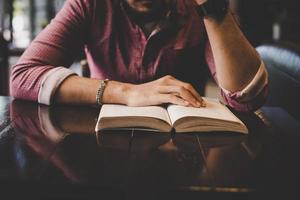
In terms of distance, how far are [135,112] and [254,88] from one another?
0.37m

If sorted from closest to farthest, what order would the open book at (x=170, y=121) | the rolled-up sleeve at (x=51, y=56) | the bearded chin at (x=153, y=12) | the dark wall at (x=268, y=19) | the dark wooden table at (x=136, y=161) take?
1. the dark wooden table at (x=136, y=161)
2. the open book at (x=170, y=121)
3. the rolled-up sleeve at (x=51, y=56)
4. the bearded chin at (x=153, y=12)
5. the dark wall at (x=268, y=19)

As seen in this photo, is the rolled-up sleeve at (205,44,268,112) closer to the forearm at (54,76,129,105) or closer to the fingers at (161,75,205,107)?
the fingers at (161,75,205,107)

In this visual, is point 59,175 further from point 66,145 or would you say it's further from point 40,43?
point 40,43

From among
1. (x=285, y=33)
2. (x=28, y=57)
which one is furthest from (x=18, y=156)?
(x=285, y=33)

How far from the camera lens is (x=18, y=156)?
66 centimetres

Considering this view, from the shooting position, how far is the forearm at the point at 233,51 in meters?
1.04

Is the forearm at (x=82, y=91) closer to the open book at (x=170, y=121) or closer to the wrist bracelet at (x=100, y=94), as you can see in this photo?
the wrist bracelet at (x=100, y=94)

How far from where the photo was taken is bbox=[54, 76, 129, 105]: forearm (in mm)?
986

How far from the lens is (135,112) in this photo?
0.85 meters

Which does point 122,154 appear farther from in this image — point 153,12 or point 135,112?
point 153,12

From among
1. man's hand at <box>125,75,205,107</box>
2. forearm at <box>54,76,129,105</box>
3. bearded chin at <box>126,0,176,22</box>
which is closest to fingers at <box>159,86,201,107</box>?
man's hand at <box>125,75,205,107</box>

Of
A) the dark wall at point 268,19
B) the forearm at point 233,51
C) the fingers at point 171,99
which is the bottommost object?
the dark wall at point 268,19

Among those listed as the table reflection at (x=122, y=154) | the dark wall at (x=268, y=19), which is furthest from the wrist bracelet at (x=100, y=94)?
the dark wall at (x=268, y=19)

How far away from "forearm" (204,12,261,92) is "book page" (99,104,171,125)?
242 mm
